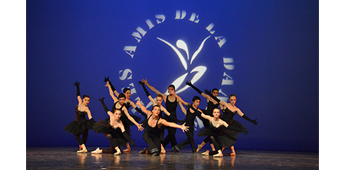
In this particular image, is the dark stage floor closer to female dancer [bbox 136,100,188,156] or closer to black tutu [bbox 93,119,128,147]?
female dancer [bbox 136,100,188,156]

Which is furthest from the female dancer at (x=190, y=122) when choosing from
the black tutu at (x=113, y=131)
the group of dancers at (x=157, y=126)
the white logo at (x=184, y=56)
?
the white logo at (x=184, y=56)

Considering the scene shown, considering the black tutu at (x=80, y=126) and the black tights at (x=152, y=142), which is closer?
the black tights at (x=152, y=142)

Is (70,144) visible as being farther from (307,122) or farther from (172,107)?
(307,122)

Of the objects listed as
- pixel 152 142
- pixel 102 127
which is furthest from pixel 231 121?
pixel 102 127

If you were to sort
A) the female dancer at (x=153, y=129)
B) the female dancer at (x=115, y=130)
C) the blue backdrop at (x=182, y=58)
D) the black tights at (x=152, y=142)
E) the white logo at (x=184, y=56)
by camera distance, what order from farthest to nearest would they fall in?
the white logo at (x=184, y=56) < the blue backdrop at (x=182, y=58) < the female dancer at (x=115, y=130) < the female dancer at (x=153, y=129) < the black tights at (x=152, y=142)

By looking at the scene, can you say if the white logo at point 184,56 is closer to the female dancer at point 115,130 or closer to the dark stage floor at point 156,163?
the female dancer at point 115,130

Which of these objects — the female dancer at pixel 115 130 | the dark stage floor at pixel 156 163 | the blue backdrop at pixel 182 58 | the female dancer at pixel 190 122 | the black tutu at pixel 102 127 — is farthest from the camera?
the blue backdrop at pixel 182 58

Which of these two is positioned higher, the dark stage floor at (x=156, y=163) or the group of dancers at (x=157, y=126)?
the group of dancers at (x=157, y=126)

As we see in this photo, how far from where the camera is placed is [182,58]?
924cm

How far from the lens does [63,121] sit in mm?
9453

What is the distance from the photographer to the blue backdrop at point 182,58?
8.84 m

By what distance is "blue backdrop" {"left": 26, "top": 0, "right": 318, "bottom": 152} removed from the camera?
8844mm

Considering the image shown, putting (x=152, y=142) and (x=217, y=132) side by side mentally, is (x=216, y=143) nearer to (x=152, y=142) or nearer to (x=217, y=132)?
(x=217, y=132)

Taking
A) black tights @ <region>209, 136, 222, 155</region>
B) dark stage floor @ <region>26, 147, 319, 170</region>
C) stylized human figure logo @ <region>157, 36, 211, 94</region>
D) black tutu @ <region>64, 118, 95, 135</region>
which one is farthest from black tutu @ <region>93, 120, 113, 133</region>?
stylized human figure logo @ <region>157, 36, 211, 94</region>
